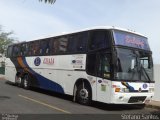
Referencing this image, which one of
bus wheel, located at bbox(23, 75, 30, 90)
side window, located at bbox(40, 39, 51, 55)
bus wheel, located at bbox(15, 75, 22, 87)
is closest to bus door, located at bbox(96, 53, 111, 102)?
side window, located at bbox(40, 39, 51, 55)

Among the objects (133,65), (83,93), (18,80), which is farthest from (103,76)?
(18,80)

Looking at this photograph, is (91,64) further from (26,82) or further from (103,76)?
(26,82)

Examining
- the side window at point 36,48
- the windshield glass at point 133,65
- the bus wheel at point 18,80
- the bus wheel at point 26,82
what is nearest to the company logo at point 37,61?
the side window at point 36,48

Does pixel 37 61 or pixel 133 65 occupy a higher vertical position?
pixel 37 61

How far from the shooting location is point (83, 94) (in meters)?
16.4

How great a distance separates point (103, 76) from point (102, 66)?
43 cm

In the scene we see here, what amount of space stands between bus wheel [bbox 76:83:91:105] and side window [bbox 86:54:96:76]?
799 mm

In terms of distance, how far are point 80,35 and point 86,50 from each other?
45.5 inches

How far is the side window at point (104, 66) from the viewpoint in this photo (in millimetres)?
14859

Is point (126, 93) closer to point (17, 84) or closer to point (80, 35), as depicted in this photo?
point (80, 35)

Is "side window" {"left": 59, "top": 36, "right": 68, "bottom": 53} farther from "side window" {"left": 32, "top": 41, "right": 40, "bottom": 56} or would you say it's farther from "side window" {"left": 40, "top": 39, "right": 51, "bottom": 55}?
"side window" {"left": 32, "top": 41, "right": 40, "bottom": 56}

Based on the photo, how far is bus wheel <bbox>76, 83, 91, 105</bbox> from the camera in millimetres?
16136

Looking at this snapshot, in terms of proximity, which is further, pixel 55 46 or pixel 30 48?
pixel 30 48

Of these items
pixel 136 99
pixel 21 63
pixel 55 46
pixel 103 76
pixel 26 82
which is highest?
pixel 55 46
